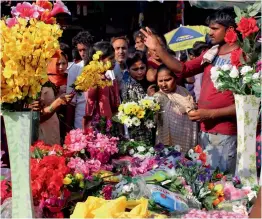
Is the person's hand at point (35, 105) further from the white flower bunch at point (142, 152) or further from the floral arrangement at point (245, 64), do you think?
the floral arrangement at point (245, 64)

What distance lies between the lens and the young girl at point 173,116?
340cm

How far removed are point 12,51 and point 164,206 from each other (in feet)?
2.74

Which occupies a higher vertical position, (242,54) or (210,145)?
(242,54)

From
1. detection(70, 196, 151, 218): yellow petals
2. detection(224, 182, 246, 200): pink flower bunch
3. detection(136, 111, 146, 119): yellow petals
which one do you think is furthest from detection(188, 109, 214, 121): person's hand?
detection(70, 196, 151, 218): yellow petals

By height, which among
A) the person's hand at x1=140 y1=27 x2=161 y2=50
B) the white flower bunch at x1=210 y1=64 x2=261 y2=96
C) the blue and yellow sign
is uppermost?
the blue and yellow sign

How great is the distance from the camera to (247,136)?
8.30ft

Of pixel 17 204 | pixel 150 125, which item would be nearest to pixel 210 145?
pixel 150 125

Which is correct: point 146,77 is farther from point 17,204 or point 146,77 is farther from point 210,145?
point 17,204

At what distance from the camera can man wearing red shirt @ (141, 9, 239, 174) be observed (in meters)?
3.05

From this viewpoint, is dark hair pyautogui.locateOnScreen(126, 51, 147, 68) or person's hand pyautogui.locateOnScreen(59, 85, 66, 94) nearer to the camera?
person's hand pyautogui.locateOnScreen(59, 85, 66, 94)

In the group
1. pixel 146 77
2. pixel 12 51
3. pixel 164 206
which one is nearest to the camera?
pixel 12 51

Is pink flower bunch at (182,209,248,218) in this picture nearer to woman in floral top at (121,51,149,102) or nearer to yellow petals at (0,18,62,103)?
yellow petals at (0,18,62,103)

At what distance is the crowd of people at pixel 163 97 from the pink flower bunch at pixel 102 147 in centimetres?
33

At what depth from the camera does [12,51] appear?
70.8 inches
